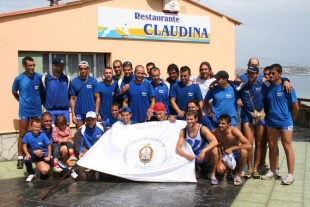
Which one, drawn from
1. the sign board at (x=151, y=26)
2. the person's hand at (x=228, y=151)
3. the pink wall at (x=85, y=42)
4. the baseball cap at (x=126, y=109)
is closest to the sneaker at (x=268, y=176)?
the person's hand at (x=228, y=151)

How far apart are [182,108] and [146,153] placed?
118cm

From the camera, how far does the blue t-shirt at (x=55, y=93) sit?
24.3 feet

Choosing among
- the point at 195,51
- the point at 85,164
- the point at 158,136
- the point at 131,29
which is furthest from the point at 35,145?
the point at 195,51

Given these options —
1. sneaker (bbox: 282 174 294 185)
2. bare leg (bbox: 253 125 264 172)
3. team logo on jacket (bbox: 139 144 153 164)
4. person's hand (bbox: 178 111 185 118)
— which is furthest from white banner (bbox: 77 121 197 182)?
sneaker (bbox: 282 174 294 185)

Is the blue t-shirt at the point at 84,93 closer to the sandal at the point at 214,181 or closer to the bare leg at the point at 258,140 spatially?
the sandal at the point at 214,181

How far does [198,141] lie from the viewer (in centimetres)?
657

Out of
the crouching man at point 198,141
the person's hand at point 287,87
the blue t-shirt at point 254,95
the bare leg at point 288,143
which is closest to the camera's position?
the person's hand at point 287,87

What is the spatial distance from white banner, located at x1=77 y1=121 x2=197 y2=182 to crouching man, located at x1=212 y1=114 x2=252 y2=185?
54cm

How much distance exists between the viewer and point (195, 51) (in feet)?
37.4

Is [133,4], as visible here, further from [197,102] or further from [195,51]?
[197,102]

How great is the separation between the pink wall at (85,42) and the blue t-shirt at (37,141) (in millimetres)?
1925

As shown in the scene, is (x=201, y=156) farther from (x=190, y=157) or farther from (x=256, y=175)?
(x=256, y=175)

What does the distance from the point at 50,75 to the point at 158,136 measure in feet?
8.20

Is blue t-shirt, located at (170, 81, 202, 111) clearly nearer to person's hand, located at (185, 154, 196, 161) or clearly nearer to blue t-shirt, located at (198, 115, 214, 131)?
blue t-shirt, located at (198, 115, 214, 131)
